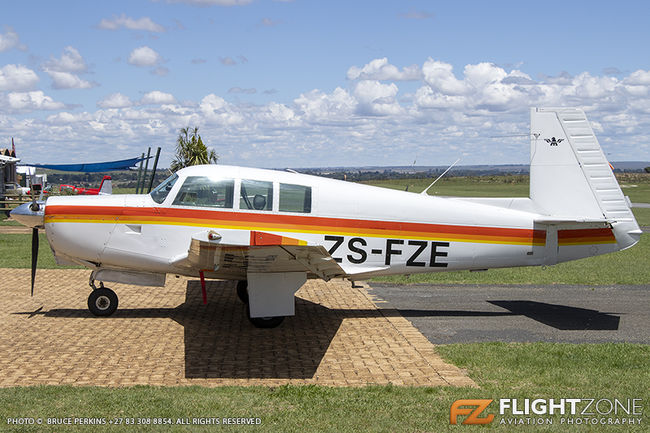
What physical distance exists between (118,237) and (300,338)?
3.21 m

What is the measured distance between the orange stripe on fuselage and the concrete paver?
5.07 feet

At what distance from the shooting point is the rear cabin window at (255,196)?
30.9 feet

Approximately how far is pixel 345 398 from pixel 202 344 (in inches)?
118

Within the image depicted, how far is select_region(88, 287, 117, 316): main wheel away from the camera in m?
10.2

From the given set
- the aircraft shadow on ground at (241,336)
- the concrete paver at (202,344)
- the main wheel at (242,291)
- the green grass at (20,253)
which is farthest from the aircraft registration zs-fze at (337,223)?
the green grass at (20,253)

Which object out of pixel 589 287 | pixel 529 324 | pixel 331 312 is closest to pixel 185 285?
pixel 331 312

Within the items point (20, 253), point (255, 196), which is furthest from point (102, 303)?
point (20, 253)

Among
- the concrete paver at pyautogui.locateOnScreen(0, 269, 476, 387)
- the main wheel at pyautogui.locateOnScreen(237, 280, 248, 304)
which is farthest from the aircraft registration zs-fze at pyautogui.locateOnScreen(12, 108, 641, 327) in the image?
the main wheel at pyautogui.locateOnScreen(237, 280, 248, 304)

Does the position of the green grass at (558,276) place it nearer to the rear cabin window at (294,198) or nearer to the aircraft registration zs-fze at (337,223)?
the aircraft registration zs-fze at (337,223)

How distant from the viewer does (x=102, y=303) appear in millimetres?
10211

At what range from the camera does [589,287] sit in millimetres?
13562

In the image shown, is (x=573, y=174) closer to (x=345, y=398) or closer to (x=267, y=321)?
(x=267, y=321)

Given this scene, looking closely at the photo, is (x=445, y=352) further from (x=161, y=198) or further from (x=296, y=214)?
(x=161, y=198)

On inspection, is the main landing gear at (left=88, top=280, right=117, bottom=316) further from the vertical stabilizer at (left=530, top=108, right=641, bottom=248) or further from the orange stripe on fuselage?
the vertical stabilizer at (left=530, top=108, right=641, bottom=248)
